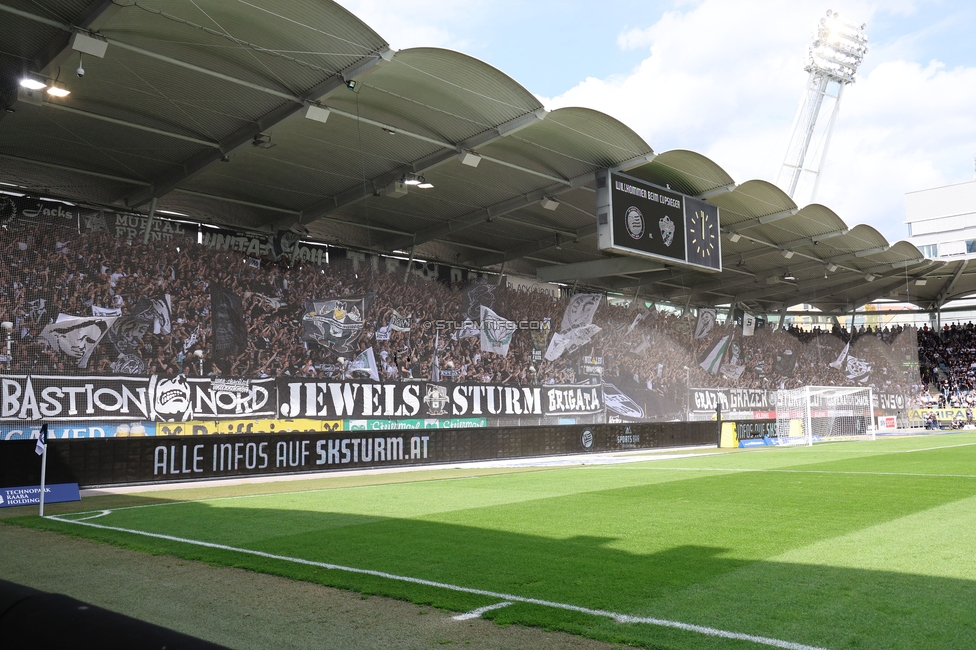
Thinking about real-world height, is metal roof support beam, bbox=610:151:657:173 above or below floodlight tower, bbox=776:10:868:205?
below

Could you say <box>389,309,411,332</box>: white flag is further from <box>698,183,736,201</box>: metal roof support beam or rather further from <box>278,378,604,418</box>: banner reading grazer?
<box>698,183,736,201</box>: metal roof support beam

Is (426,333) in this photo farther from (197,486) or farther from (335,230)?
(197,486)

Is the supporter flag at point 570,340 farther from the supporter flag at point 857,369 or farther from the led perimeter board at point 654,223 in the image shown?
the supporter flag at point 857,369

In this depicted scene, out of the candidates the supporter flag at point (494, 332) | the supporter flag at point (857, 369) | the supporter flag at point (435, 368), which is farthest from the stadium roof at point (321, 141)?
the supporter flag at point (857, 369)

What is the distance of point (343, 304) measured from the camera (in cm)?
2694

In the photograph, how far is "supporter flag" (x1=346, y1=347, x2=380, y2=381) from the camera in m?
26.5

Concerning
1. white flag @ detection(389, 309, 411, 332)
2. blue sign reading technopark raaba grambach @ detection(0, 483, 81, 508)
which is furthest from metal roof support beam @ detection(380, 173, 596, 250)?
blue sign reading technopark raaba grambach @ detection(0, 483, 81, 508)

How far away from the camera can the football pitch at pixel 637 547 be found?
5.09 m

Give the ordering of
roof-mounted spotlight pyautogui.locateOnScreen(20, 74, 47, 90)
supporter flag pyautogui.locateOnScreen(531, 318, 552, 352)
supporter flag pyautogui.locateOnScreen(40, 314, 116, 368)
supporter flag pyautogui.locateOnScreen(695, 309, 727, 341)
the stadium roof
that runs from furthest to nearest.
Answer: supporter flag pyautogui.locateOnScreen(695, 309, 727, 341)
supporter flag pyautogui.locateOnScreen(531, 318, 552, 352)
supporter flag pyautogui.locateOnScreen(40, 314, 116, 368)
the stadium roof
roof-mounted spotlight pyautogui.locateOnScreen(20, 74, 47, 90)

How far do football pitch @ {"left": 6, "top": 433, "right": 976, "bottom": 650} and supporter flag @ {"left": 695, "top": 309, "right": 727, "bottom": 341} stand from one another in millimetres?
28016

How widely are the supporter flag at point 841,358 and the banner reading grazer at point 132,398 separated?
38307 millimetres

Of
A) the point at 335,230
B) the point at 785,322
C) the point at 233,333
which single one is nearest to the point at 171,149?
the point at 233,333

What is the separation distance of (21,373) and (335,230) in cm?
1183

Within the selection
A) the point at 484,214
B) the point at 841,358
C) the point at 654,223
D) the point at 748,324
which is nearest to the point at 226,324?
the point at 484,214
